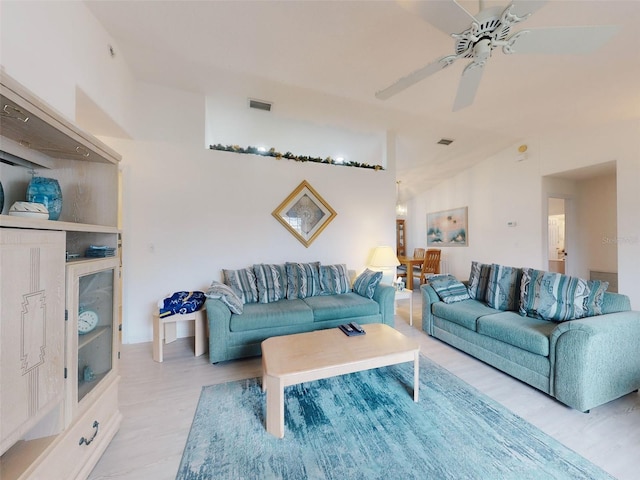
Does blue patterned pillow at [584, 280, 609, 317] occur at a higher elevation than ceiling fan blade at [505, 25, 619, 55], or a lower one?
lower

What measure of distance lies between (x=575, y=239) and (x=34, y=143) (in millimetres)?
7407

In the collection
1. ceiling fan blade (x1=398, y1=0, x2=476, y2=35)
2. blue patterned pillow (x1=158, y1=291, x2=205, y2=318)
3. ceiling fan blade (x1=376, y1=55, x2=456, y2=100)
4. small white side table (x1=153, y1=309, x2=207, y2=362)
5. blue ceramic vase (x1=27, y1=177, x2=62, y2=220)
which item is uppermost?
ceiling fan blade (x1=398, y1=0, x2=476, y2=35)

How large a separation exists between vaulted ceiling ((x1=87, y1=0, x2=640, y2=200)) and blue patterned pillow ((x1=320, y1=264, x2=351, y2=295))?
7.30ft

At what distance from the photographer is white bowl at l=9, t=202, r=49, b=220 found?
3.33ft

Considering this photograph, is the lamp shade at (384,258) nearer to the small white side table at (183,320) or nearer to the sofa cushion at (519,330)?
the sofa cushion at (519,330)

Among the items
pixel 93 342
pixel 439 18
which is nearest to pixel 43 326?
pixel 93 342

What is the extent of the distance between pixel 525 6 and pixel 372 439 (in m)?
2.54

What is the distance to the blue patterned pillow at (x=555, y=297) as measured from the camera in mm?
2057

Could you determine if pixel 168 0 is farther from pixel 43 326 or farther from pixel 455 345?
pixel 455 345

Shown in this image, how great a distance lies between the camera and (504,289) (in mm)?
2576

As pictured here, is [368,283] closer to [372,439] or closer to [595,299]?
[372,439]

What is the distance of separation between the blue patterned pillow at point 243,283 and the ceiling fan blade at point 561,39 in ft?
9.84

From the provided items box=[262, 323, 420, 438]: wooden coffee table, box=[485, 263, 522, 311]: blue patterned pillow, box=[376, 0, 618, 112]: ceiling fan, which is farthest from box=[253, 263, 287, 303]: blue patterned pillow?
box=[376, 0, 618, 112]: ceiling fan

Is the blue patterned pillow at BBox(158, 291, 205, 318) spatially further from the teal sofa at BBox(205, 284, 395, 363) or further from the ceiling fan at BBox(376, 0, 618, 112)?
the ceiling fan at BBox(376, 0, 618, 112)
